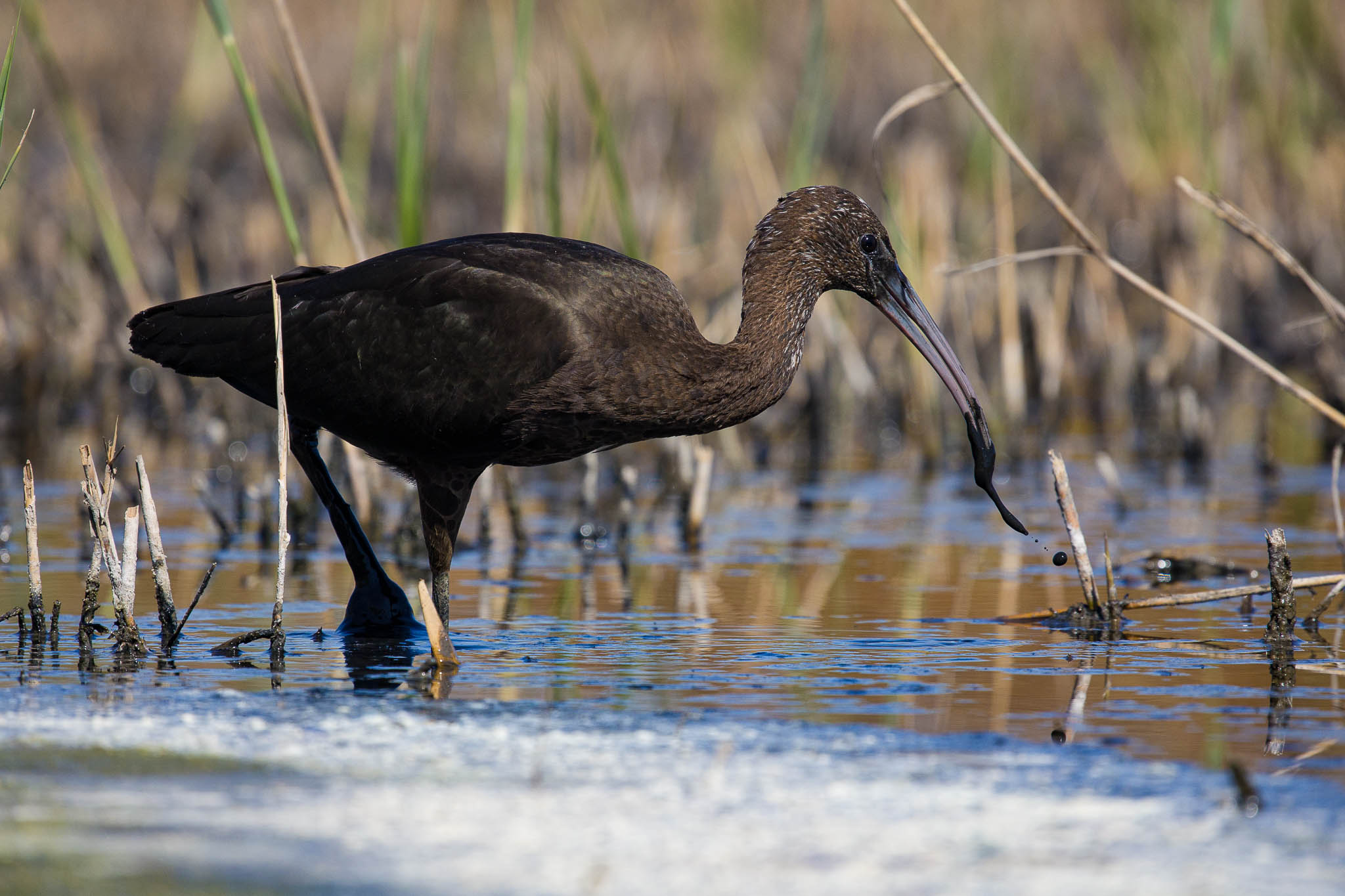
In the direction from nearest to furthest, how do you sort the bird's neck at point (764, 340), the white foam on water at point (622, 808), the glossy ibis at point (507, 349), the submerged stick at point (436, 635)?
the white foam on water at point (622, 808) < the submerged stick at point (436, 635) < the glossy ibis at point (507, 349) < the bird's neck at point (764, 340)

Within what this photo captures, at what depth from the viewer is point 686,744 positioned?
402 cm

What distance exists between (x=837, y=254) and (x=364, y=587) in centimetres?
178

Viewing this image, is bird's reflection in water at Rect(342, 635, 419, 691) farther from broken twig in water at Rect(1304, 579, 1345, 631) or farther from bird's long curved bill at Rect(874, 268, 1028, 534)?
broken twig in water at Rect(1304, 579, 1345, 631)

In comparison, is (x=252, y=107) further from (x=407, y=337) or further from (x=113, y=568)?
(x=113, y=568)

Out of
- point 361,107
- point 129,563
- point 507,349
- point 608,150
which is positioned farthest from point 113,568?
point 361,107

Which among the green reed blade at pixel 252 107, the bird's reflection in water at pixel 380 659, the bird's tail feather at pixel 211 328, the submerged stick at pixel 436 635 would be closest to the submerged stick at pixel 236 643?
the bird's reflection in water at pixel 380 659

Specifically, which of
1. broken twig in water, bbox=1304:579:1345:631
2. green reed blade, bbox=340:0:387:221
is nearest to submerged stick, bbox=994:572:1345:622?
broken twig in water, bbox=1304:579:1345:631

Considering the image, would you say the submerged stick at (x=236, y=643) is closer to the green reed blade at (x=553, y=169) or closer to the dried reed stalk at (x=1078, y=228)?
the green reed blade at (x=553, y=169)

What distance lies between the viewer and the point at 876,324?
11242 millimetres

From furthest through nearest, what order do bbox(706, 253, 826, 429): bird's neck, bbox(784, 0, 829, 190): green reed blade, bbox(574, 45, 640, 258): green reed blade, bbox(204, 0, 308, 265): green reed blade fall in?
bbox(784, 0, 829, 190): green reed blade < bbox(574, 45, 640, 258): green reed blade < bbox(204, 0, 308, 265): green reed blade < bbox(706, 253, 826, 429): bird's neck

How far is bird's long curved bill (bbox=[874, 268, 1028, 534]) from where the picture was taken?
5.69m

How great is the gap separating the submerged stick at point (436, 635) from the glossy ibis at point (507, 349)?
0.58m

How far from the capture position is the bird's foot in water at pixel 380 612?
5598 millimetres

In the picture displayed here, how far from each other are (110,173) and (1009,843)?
1144cm
